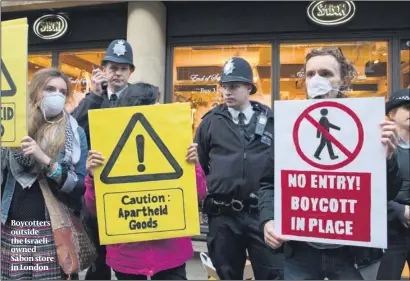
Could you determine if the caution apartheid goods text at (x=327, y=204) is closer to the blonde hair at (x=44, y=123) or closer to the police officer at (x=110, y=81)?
the blonde hair at (x=44, y=123)

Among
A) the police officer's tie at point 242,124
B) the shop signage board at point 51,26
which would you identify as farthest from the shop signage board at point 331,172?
the shop signage board at point 51,26

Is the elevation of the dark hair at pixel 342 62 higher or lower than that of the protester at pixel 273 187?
higher

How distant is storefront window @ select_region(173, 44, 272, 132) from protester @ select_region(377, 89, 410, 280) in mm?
3919

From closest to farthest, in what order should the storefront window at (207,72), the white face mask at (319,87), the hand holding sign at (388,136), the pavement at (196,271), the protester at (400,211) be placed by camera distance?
the hand holding sign at (388,136) < the white face mask at (319,87) < the protester at (400,211) < the pavement at (196,271) < the storefront window at (207,72)

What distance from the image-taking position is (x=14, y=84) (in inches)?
106

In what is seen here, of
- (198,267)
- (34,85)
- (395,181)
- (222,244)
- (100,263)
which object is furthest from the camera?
(198,267)

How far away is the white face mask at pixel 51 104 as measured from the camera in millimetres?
2885

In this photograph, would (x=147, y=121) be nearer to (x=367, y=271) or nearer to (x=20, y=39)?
(x=20, y=39)

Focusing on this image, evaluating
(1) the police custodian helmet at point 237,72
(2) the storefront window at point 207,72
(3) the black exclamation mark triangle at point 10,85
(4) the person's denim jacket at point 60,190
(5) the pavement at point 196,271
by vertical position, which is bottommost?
(5) the pavement at point 196,271

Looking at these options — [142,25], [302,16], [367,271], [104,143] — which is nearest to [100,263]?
[104,143]

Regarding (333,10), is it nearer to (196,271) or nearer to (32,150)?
(196,271)

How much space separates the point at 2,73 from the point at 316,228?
Answer: 75.8 inches

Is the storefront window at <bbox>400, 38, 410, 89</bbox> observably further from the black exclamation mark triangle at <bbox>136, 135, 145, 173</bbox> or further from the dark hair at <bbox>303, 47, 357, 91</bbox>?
the black exclamation mark triangle at <bbox>136, 135, 145, 173</bbox>

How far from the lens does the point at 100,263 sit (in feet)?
12.1
